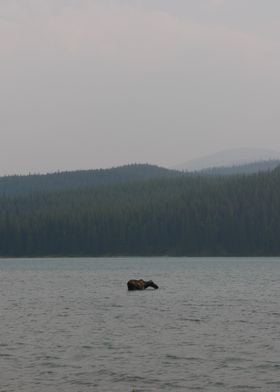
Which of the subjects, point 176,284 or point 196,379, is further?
point 176,284

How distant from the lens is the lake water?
130 feet

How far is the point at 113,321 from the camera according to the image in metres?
65.7

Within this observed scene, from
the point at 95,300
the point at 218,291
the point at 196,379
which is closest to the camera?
the point at 196,379

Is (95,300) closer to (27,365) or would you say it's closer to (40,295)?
(40,295)

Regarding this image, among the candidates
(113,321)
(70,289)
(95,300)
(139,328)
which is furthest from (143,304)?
(70,289)

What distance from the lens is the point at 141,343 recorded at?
5222cm

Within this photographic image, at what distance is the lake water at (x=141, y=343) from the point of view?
3967cm

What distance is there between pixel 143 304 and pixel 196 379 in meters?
42.7

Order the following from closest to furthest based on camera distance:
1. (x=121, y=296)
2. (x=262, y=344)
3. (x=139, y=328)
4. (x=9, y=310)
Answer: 1. (x=262, y=344)
2. (x=139, y=328)
3. (x=9, y=310)
4. (x=121, y=296)

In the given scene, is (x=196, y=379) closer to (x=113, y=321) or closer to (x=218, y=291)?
(x=113, y=321)

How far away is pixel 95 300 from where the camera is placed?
8950 centimetres

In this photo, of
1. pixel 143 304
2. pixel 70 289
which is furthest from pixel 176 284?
pixel 143 304

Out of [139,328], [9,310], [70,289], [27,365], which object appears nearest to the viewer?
[27,365]

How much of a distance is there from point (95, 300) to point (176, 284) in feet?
102
